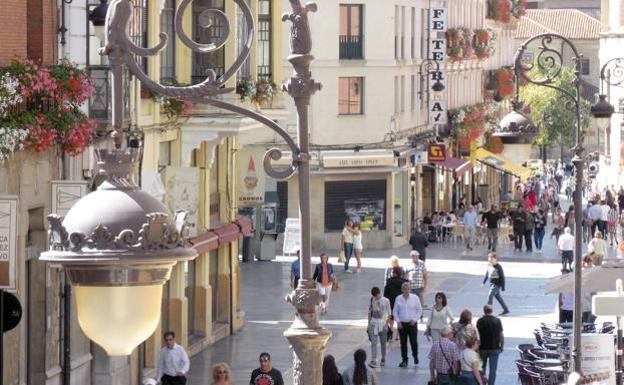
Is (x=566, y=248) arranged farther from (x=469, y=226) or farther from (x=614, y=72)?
(x=614, y=72)

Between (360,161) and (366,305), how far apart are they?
1432cm

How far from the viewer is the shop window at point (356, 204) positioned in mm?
52062

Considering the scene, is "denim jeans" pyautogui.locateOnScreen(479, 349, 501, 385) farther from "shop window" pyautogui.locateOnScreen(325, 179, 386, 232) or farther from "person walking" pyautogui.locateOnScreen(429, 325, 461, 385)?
"shop window" pyautogui.locateOnScreen(325, 179, 386, 232)

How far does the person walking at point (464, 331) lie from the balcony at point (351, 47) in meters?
28.2

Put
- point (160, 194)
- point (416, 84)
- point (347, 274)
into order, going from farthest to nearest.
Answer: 1. point (416, 84)
2. point (347, 274)
3. point (160, 194)

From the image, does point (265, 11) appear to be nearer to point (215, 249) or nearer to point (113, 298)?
point (215, 249)

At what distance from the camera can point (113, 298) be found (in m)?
7.87

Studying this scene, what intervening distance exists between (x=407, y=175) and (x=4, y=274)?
3957 centimetres

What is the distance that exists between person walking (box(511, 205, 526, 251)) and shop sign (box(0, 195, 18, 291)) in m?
35.6

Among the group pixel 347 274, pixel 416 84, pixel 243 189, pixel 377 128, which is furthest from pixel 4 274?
pixel 416 84

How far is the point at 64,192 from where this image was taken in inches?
858

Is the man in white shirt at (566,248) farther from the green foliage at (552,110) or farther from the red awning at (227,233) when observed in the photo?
the green foliage at (552,110)

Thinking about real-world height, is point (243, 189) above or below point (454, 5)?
below

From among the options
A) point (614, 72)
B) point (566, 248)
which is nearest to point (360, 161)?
point (566, 248)
